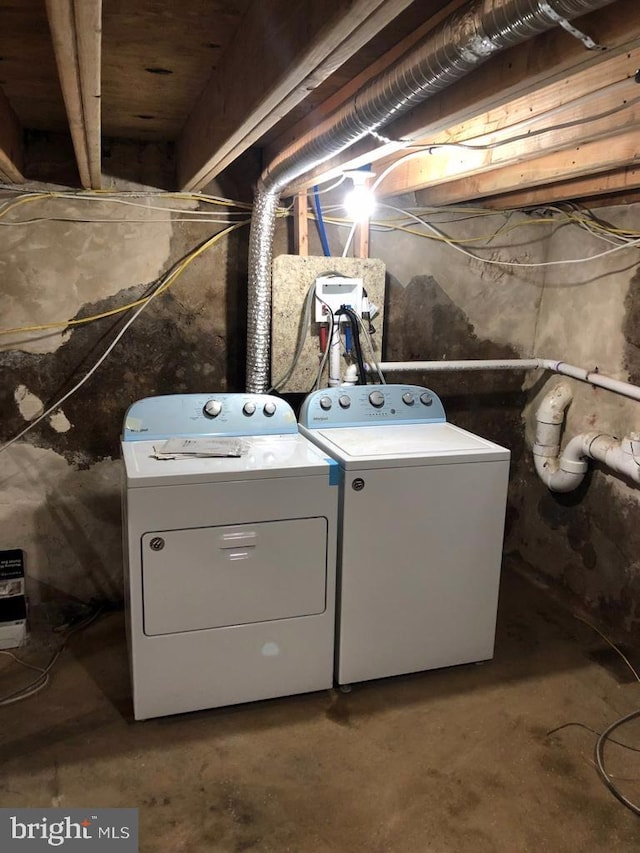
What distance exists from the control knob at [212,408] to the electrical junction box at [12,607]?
1030 mm

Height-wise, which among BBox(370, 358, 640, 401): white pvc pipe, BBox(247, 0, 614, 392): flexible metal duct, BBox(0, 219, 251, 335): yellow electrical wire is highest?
BBox(247, 0, 614, 392): flexible metal duct

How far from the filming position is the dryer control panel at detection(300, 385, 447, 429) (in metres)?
2.65

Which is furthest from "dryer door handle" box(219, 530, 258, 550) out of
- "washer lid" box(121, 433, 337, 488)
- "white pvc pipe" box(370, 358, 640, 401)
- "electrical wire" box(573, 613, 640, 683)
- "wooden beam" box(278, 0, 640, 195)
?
"electrical wire" box(573, 613, 640, 683)

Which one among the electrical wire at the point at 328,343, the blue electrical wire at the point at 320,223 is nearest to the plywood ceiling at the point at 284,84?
the blue electrical wire at the point at 320,223

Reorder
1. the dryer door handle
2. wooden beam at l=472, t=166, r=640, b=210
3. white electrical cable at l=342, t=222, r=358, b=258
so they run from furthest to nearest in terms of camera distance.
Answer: white electrical cable at l=342, t=222, r=358, b=258, wooden beam at l=472, t=166, r=640, b=210, the dryer door handle

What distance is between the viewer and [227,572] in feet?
6.94

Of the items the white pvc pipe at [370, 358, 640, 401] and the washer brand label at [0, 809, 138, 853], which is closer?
the washer brand label at [0, 809, 138, 853]

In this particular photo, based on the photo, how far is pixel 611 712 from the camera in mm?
2273

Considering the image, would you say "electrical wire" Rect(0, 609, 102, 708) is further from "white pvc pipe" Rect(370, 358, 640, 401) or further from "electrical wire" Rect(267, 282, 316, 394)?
"white pvc pipe" Rect(370, 358, 640, 401)

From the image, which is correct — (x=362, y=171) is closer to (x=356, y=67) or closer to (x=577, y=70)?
(x=356, y=67)

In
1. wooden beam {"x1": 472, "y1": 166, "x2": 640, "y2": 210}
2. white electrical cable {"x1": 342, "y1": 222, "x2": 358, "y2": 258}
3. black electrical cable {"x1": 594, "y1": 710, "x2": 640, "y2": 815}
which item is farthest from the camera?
white electrical cable {"x1": 342, "y1": 222, "x2": 358, "y2": 258}

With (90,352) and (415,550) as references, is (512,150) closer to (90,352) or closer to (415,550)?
(415,550)

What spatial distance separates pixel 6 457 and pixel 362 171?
1.84 metres

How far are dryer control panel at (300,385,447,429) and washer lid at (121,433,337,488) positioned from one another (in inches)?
10.8
